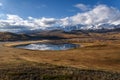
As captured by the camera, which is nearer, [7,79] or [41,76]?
[7,79]

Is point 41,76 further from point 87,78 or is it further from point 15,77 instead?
point 87,78

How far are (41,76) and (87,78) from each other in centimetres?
462

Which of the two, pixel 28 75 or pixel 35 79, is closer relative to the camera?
pixel 35 79

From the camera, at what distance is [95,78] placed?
24.8 meters

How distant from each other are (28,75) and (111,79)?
855cm

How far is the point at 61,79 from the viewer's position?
78.2ft

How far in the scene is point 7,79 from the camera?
23.3m

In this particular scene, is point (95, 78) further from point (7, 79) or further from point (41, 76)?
point (7, 79)

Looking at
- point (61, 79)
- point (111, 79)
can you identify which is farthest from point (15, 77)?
point (111, 79)

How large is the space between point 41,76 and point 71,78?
10.1 feet

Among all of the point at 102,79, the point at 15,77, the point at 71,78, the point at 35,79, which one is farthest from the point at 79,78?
the point at 15,77

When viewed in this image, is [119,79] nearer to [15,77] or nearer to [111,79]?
[111,79]

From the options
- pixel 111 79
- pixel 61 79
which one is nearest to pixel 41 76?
pixel 61 79

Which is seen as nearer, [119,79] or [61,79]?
[61,79]
